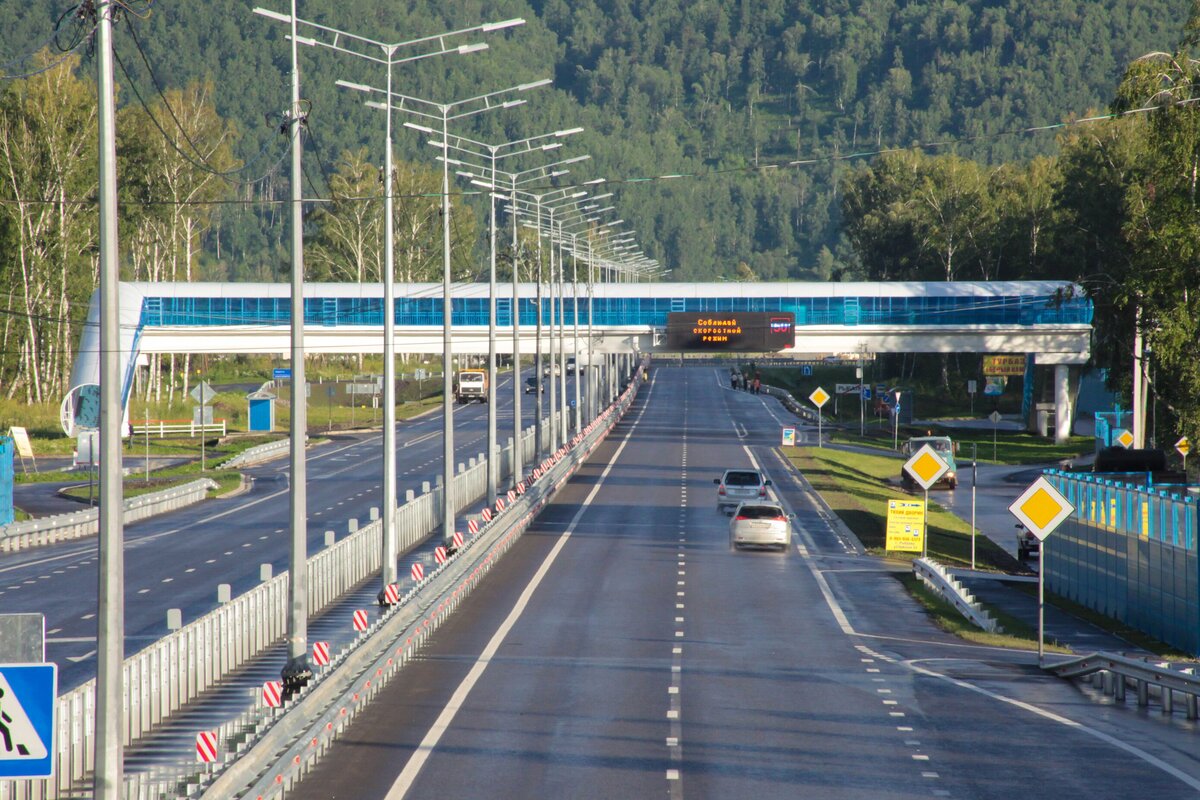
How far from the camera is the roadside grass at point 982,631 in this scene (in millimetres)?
30141

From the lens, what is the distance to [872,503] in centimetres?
5897

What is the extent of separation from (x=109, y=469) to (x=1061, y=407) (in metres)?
85.4

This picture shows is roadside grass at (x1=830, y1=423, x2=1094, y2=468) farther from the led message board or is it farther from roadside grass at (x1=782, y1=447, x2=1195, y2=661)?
roadside grass at (x1=782, y1=447, x2=1195, y2=661)

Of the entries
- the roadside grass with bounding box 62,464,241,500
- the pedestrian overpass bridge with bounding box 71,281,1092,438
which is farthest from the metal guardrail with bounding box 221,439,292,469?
the pedestrian overpass bridge with bounding box 71,281,1092,438

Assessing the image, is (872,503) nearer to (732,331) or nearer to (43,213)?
(732,331)

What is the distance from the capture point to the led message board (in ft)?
313

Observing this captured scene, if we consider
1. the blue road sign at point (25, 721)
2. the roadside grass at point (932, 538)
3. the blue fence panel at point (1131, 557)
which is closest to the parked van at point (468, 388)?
the roadside grass at point (932, 538)

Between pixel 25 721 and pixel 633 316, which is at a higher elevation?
pixel 633 316

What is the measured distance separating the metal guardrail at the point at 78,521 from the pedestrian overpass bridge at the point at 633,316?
3410 centimetres

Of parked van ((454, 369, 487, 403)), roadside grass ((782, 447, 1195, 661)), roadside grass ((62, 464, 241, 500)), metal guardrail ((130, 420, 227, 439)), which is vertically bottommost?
roadside grass ((782, 447, 1195, 661))

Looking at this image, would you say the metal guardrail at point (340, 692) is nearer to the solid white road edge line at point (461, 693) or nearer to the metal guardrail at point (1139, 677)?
the solid white road edge line at point (461, 693)

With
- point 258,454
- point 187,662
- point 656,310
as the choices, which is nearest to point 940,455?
point 258,454

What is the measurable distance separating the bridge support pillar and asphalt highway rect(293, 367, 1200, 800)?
5470 centimetres

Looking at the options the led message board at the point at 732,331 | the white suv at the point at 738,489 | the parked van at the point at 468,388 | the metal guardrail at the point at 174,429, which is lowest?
the white suv at the point at 738,489
